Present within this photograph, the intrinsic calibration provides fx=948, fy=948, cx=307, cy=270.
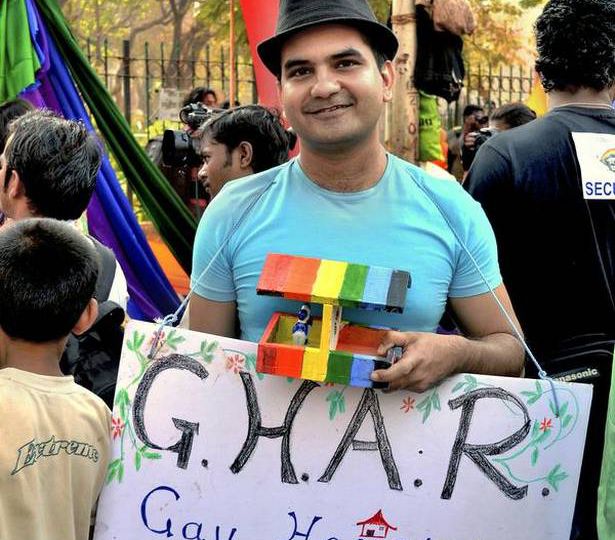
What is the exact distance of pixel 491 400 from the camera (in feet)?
6.30

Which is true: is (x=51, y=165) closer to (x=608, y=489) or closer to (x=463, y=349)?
(x=463, y=349)

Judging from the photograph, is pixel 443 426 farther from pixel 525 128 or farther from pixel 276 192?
pixel 525 128

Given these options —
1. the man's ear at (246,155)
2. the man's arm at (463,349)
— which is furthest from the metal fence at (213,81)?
the man's arm at (463,349)

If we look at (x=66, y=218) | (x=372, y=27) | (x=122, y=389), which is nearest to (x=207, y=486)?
(x=122, y=389)

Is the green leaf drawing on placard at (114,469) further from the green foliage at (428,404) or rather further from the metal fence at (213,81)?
the metal fence at (213,81)

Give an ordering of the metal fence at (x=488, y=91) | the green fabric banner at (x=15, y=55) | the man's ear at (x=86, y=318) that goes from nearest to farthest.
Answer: the man's ear at (x=86, y=318) → the green fabric banner at (x=15, y=55) → the metal fence at (x=488, y=91)

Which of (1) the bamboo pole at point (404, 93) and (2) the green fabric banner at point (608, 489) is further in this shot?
(1) the bamboo pole at point (404, 93)

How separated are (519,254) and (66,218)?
1353 millimetres

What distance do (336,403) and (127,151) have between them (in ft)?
10.5

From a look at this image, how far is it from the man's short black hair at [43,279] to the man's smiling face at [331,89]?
2.04ft

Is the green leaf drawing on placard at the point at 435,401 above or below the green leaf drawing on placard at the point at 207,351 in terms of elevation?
below

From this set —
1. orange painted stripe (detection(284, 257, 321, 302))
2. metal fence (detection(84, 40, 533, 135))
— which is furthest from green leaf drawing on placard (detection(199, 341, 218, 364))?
metal fence (detection(84, 40, 533, 135))

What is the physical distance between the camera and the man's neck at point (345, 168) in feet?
6.73

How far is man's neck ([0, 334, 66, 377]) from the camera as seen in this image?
2137mm
